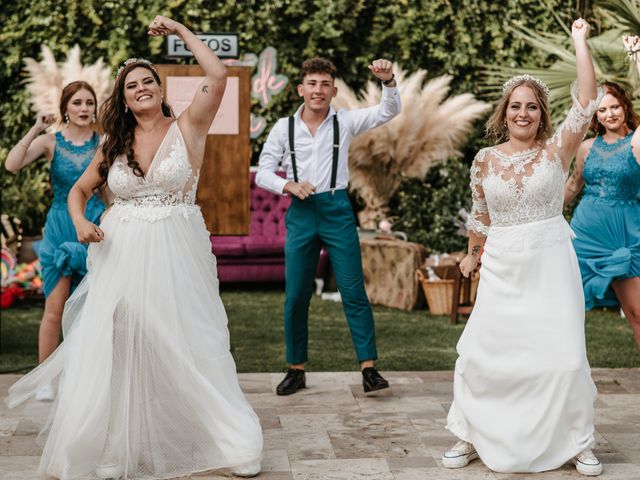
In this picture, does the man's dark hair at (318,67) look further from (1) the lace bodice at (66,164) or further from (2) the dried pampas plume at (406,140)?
(2) the dried pampas plume at (406,140)

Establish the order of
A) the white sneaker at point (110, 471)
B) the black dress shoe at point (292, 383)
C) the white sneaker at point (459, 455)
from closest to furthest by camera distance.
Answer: the white sneaker at point (110, 471), the white sneaker at point (459, 455), the black dress shoe at point (292, 383)

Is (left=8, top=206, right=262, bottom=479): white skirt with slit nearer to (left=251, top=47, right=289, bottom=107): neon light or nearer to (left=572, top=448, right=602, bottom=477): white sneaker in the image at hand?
(left=572, top=448, right=602, bottom=477): white sneaker

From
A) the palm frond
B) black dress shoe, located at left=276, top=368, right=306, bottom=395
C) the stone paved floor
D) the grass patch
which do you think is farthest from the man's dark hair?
the palm frond

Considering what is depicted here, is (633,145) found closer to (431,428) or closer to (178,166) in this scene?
(431,428)

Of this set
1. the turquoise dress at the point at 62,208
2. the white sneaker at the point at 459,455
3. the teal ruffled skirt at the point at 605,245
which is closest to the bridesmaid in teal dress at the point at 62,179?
the turquoise dress at the point at 62,208

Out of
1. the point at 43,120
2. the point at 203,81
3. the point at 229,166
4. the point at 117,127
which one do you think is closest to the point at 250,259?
the point at 229,166

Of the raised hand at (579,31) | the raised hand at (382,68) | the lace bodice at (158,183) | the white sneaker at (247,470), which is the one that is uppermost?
the raised hand at (579,31)

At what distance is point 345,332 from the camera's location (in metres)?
8.75

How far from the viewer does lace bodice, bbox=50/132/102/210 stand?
6.33m

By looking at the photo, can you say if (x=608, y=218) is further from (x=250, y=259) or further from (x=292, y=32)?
(x=292, y=32)

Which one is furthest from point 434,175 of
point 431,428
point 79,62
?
point 431,428

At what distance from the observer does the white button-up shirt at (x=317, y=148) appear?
616cm

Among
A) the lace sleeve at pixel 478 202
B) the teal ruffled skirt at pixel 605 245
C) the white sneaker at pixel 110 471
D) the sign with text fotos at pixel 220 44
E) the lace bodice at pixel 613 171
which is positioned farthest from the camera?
the sign with text fotos at pixel 220 44

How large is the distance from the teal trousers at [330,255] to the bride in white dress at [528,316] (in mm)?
1417
